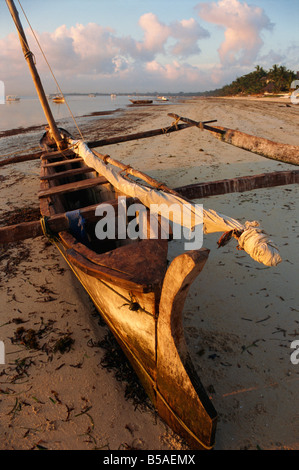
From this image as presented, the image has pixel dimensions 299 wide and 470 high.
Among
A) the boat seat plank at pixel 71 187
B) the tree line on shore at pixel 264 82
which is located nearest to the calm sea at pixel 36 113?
the tree line on shore at pixel 264 82

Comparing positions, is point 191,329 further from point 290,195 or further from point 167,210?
point 290,195

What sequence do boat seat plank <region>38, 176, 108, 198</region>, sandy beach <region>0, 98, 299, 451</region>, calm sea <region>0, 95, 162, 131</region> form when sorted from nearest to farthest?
1. sandy beach <region>0, 98, 299, 451</region>
2. boat seat plank <region>38, 176, 108, 198</region>
3. calm sea <region>0, 95, 162, 131</region>

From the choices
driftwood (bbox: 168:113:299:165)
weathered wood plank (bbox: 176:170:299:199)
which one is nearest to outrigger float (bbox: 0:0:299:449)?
weathered wood plank (bbox: 176:170:299:199)

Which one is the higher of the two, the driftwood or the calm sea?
the calm sea

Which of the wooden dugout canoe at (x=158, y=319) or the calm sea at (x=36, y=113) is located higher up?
the calm sea at (x=36, y=113)

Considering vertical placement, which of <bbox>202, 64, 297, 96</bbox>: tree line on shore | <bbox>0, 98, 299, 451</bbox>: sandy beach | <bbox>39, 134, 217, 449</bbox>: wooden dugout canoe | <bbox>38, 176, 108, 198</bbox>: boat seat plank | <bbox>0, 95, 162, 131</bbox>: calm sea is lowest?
<bbox>0, 98, 299, 451</bbox>: sandy beach

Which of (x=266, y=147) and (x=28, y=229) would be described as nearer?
(x=28, y=229)

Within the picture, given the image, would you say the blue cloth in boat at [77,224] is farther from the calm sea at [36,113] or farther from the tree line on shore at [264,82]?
the tree line on shore at [264,82]

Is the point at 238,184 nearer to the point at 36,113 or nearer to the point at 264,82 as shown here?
the point at 36,113

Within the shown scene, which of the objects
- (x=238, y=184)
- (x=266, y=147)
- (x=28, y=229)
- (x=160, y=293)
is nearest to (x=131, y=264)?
(x=160, y=293)

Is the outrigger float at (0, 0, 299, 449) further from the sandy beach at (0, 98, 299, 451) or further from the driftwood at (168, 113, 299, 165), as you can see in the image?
the driftwood at (168, 113, 299, 165)

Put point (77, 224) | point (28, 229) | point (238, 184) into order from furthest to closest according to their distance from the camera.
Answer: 1. point (238, 184)
2. point (77, 224)
3. point (28, 229)

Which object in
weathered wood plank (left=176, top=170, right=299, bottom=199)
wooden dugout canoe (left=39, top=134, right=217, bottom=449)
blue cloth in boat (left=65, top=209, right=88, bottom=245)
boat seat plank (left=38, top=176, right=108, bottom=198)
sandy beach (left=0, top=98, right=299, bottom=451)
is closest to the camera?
wooden dugout canoe (left=39, top=134, right=217, bottom=449)
